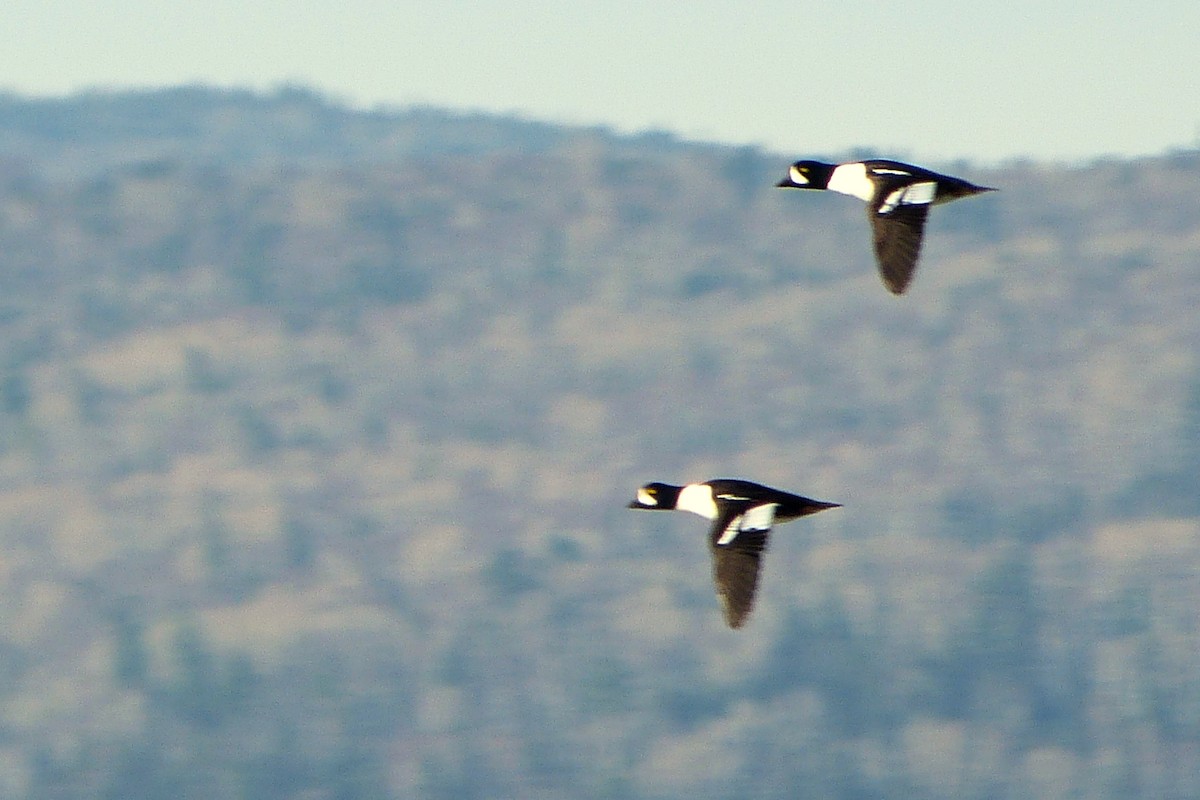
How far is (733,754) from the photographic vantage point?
422 feet

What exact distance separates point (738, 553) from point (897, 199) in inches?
94.5

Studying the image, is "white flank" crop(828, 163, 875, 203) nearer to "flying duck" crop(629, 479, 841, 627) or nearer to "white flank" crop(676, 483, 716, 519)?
"flying duck" crop(629, 479, 841, 627)

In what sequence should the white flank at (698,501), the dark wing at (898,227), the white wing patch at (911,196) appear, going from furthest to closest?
the white flank at (698,501) < the white wing patch at (911,196) < the dark wing at (898,227)

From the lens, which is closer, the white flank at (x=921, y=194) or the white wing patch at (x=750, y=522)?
the white wing patch at (x=750, y=522)

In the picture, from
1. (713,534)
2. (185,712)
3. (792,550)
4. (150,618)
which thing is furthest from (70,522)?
(713,534)

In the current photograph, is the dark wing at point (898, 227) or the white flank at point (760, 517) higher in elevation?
the dark wing at point (898, 227)

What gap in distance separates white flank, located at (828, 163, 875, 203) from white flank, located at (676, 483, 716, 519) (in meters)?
2.11

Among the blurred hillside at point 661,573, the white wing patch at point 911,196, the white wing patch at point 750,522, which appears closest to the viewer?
the white wing patch at point 750,522

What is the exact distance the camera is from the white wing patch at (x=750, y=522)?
14.0 metres

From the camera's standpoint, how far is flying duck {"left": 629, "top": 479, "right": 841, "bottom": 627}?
44.3ft

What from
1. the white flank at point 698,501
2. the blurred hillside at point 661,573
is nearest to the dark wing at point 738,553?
the white flank at point 698,501

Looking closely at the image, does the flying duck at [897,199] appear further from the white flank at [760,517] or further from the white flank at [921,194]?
the white flank at [760,517]

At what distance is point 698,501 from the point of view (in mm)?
15227

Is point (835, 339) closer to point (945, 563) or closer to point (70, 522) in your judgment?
point (945, 563)
